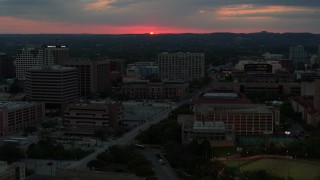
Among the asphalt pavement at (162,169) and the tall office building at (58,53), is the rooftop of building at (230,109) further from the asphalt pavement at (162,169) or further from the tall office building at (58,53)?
the tall office building at (58,53)

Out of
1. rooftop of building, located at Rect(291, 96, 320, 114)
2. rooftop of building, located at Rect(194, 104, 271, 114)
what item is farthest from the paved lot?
rooftop of building, located at Rect(291, 96, 320, 114)

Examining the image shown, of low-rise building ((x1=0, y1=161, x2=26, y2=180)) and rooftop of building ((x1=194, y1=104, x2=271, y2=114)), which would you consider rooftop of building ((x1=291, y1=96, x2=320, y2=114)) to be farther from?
low-rise building ((x1=0, y1=161, x2=26, y2=180))

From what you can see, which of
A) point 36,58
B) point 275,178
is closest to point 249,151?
point 275,178

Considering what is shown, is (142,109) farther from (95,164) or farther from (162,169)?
(95,164)

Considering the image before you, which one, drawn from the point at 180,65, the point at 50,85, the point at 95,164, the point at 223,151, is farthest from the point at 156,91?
the point at 95,164

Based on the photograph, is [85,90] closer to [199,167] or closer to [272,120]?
[272,120]

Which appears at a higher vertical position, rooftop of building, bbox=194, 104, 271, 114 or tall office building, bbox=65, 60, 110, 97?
tall office building, bbox=65, 60, 110, 97
